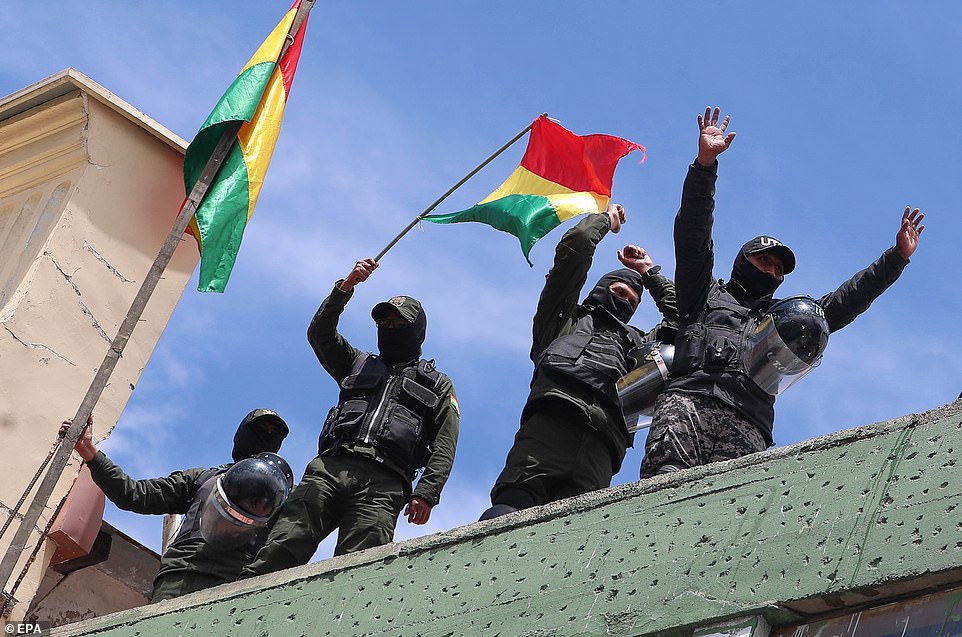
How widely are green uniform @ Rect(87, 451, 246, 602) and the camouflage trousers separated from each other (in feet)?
7.70

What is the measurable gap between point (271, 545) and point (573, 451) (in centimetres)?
134

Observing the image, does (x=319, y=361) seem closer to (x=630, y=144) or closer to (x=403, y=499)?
(x=403, y=499)

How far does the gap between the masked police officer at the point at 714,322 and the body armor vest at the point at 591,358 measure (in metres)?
0.48

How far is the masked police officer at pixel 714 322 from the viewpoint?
6.14 meters

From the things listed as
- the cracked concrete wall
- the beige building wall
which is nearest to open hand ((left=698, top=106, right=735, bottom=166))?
the cracked concrete wall

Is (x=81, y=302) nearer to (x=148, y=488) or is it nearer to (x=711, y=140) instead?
(x=148, y=488)

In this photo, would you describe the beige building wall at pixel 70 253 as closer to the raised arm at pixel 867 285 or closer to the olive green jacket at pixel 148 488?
the olive green jacket at pixel 148 488

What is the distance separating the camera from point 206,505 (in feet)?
25.1

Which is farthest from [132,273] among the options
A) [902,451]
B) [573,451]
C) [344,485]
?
[902,451]

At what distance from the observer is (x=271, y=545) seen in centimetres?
700

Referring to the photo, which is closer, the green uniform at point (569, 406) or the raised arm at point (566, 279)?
the green uniform at point (569, 406)

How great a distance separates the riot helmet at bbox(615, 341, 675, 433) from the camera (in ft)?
22.4

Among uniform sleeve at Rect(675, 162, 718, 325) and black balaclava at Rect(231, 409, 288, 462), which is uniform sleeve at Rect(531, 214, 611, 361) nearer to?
uniform sleeve at Rect(675, 162, 718, 325)

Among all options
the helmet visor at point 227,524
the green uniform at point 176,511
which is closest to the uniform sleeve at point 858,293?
the helmet visor at point 227,524
